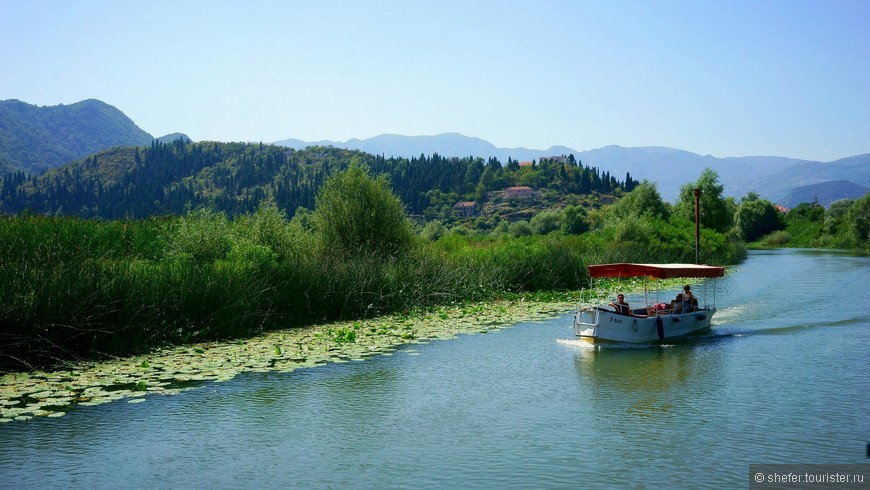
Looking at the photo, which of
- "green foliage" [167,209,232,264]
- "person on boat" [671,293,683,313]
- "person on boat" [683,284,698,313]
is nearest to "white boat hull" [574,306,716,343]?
"person on boat" [671,293,683,313]

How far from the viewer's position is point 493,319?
27578 mm

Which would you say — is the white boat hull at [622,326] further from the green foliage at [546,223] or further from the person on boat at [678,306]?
the green foliage at [546,223]

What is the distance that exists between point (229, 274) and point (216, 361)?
4.54 meters

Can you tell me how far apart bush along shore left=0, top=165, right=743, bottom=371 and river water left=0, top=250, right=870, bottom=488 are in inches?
144

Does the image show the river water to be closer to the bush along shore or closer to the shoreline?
the shoreline

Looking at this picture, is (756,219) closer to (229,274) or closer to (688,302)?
(688,302)

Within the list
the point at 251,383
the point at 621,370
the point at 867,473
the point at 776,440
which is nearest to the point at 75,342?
the point at 251,383

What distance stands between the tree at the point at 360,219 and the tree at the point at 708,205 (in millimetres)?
61724

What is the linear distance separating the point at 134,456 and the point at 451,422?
5426mm

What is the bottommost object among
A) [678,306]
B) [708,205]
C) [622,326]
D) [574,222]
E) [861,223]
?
[622,326]

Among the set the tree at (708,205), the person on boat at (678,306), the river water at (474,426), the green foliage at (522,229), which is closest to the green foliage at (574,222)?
the green foliage at (522,229)

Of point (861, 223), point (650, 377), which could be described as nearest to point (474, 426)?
point (650, 377)

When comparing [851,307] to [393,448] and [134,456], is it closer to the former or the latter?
[393,448]

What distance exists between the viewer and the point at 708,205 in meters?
89.2
